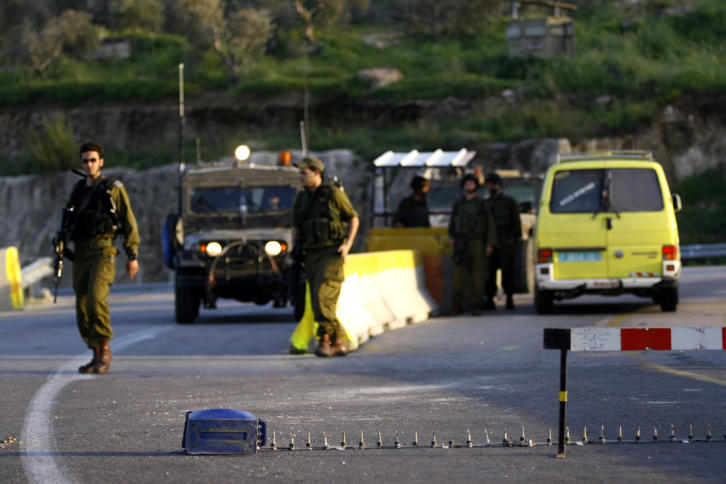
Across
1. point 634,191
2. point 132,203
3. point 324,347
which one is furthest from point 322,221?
point 132,203

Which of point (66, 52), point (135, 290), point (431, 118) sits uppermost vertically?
point (66, 52)

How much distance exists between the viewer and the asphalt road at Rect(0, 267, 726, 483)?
22.2 feet

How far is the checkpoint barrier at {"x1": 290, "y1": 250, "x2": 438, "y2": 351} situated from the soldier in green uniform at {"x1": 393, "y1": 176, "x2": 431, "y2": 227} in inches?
67.5

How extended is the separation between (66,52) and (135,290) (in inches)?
1438

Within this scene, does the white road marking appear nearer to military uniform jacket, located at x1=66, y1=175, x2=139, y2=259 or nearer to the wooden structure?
military uniform jacket, located at x1=66, y1=175, x2=139, y2=259

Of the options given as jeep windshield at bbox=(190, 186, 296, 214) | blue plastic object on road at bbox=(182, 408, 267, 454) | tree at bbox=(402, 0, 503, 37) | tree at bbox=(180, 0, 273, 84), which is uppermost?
tree at bbox=(402, 0, 503, 37)

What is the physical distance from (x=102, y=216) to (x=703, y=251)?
26.4 m

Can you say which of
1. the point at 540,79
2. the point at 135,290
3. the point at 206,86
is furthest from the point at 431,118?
the point at 135,290

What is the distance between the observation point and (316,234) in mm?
12672

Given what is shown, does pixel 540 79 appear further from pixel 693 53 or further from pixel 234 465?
pixel 234 465

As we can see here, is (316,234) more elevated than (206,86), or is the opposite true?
(206,86)

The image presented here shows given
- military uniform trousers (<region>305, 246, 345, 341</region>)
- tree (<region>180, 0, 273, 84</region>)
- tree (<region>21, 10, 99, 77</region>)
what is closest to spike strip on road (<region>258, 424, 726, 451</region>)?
military uniform trousers (<region>305, 246, 345, 341</region>)

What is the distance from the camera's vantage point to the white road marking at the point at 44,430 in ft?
22.0

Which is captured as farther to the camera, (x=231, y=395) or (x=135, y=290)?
(x=135, y=290)
